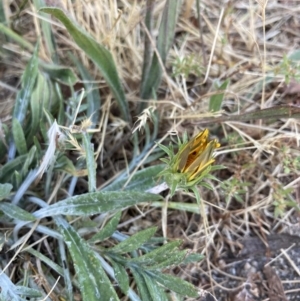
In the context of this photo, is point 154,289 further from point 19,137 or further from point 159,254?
point 19,137

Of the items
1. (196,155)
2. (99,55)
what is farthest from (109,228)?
(99,55)

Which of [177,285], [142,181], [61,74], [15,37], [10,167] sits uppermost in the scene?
[15,37]

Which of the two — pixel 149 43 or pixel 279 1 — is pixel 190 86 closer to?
pixel 149 43

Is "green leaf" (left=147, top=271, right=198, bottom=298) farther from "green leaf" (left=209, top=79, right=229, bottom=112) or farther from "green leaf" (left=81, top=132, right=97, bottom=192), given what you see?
"green leaf" (left=209, top=79, right=229, bottom=112)

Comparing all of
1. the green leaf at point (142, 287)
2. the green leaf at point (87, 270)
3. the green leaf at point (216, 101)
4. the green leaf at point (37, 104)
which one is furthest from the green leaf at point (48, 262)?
the green leaf at point (216, 101)

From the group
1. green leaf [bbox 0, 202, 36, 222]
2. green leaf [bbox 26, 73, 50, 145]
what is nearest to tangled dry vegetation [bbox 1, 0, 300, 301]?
green leaf [bbox 26, 73, 50, 145]

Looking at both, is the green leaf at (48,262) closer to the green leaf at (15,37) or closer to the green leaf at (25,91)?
the green leaf at (25,91)
